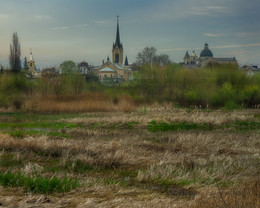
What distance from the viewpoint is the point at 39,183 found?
6383 millimetres

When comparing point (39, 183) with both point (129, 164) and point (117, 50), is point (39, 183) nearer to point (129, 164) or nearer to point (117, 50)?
point (129, 164)

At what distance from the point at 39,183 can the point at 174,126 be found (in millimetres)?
10997

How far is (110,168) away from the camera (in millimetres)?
8406

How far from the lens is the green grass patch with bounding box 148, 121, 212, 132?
16156 millimetres

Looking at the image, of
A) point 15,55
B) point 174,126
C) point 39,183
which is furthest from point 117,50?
point 39,183

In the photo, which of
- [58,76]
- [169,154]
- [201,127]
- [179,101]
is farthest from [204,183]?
[179,101]

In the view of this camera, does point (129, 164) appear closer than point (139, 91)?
Yes

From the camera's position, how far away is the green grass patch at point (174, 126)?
53.0 ft

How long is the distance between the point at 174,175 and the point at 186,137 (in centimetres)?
449

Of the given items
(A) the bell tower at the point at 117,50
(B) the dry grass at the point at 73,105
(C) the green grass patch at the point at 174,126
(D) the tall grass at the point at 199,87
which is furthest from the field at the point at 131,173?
(A) the bell tower at the point at 117,50

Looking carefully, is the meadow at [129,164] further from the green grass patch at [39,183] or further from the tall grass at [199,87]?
the tall grass at [199,87]

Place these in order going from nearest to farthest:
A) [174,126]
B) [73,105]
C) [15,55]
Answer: [174,126]
[73,105]
[15,55]

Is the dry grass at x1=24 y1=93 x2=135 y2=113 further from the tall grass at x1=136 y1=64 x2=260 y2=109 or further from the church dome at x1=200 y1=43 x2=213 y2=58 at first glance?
the church dome at x1=200 y1=43 x2=213 y2=58

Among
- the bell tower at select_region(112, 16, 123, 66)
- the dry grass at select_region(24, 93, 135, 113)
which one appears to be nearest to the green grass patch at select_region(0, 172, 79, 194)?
the dry grass at select_region(24, 93, 135, 113)
